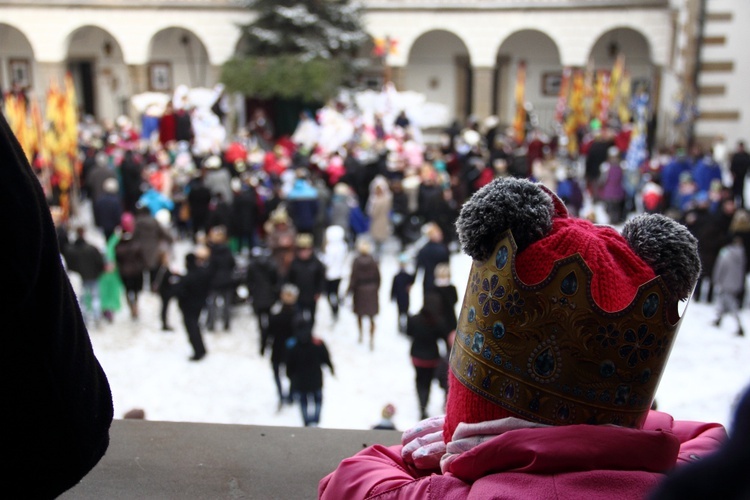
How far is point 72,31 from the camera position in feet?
89.7

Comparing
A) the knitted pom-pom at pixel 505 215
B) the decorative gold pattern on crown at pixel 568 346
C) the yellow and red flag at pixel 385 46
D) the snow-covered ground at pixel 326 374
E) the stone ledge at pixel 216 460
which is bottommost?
the snow-covered ground at pixel 326 374

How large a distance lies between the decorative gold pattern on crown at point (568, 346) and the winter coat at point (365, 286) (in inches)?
371

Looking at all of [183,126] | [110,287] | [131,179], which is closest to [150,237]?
[110,287]

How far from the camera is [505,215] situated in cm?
169

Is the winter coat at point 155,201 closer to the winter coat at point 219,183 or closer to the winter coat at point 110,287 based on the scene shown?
the winter coat at point 219,183

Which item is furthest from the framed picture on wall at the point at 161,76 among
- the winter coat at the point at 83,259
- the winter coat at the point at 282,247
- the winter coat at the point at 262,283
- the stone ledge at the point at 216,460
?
Result: the stone ledge at the point at 216,460

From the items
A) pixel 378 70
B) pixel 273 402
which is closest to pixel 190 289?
pixel 273 402

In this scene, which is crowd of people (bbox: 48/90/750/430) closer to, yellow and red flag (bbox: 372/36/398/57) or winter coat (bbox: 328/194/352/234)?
winter coat (bbox: 328/194/352/234)

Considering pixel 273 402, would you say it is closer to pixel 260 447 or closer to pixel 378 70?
pixel 260 447

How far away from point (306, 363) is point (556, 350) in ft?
23.8

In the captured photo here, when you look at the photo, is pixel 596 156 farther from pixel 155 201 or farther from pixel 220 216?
pixel 155 201

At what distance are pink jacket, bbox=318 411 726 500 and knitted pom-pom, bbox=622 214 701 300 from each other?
0.30 meters

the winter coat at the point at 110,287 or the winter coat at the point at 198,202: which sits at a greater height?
the winter coat at the point at 198,202

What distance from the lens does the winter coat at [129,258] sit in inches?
464
